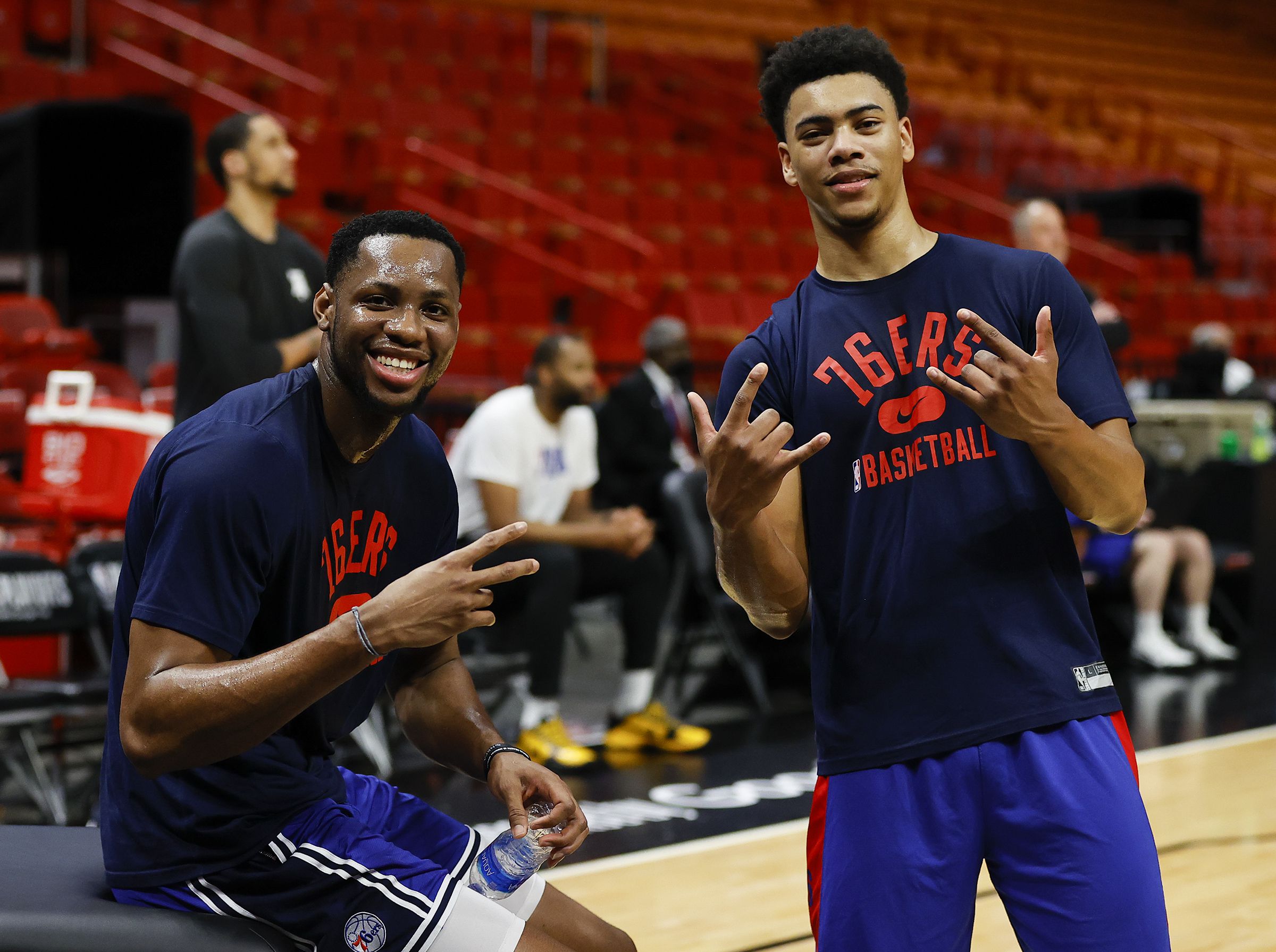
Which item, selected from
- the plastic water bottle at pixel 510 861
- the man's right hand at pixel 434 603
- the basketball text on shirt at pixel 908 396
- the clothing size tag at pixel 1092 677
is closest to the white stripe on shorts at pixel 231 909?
the plastic water bottle at pixel 510 861

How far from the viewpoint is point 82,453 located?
4.77 m

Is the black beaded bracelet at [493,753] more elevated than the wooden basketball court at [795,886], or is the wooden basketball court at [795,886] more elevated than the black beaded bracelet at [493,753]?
the black beaded bracelet at [493,753]

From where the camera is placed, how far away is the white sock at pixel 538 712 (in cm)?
491

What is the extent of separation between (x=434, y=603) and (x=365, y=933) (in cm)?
50

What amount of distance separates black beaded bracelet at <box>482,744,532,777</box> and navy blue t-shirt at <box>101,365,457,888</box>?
204 mm

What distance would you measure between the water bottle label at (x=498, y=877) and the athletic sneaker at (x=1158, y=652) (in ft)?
17.8

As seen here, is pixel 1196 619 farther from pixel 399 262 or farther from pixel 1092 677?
pixel 399 262

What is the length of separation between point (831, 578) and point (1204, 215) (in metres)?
15.5

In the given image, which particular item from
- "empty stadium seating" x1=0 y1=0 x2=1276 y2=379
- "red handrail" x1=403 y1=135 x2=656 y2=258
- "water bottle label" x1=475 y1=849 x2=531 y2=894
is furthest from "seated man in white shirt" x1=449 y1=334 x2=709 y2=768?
"red handrail" x1=403 y1=135 x2=656 y2=258

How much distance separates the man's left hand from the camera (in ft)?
6.55

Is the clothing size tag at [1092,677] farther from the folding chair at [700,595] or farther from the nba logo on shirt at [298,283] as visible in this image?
the folding chair at [700,595]

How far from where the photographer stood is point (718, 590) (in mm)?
5883

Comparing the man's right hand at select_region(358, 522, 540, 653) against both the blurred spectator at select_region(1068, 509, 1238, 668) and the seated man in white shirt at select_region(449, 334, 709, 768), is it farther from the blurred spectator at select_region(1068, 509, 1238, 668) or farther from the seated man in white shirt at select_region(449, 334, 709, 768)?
the blurred spectator at select_region(1068, 509, 1238, 668)

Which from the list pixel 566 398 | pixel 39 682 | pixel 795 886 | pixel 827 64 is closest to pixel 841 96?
pixel 827 64
